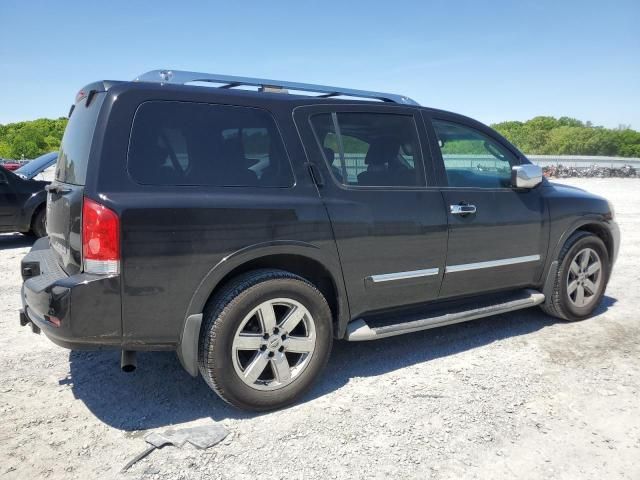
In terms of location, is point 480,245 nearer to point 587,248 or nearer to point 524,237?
point 524,237

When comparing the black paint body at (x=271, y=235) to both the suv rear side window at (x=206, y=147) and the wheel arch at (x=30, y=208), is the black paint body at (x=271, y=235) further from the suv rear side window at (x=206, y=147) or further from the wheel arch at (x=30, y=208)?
the wheel arch at (x=30, y=208)

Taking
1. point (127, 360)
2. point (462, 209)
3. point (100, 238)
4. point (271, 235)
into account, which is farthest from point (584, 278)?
point (100, 238)

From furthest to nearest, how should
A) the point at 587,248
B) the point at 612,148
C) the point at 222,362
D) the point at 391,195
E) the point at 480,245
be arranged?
the point at 612,148, the point at 587,248, the point at 480,245, the point at 391,195, the point at 222,362

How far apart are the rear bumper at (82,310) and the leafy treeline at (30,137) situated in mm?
99370

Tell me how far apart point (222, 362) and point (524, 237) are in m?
2.66

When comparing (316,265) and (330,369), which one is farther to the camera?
(330,369)

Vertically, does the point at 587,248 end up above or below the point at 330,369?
above

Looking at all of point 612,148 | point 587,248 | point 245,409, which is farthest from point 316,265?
point 612,148

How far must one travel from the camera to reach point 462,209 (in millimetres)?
3662

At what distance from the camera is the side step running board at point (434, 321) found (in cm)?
327

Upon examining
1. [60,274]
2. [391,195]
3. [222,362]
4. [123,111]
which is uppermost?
[123,111]

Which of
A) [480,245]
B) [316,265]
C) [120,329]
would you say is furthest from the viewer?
[480,245]

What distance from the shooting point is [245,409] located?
290 cm

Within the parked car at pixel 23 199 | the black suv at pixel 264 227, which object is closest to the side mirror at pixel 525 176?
the black suv at pixel 264 227
